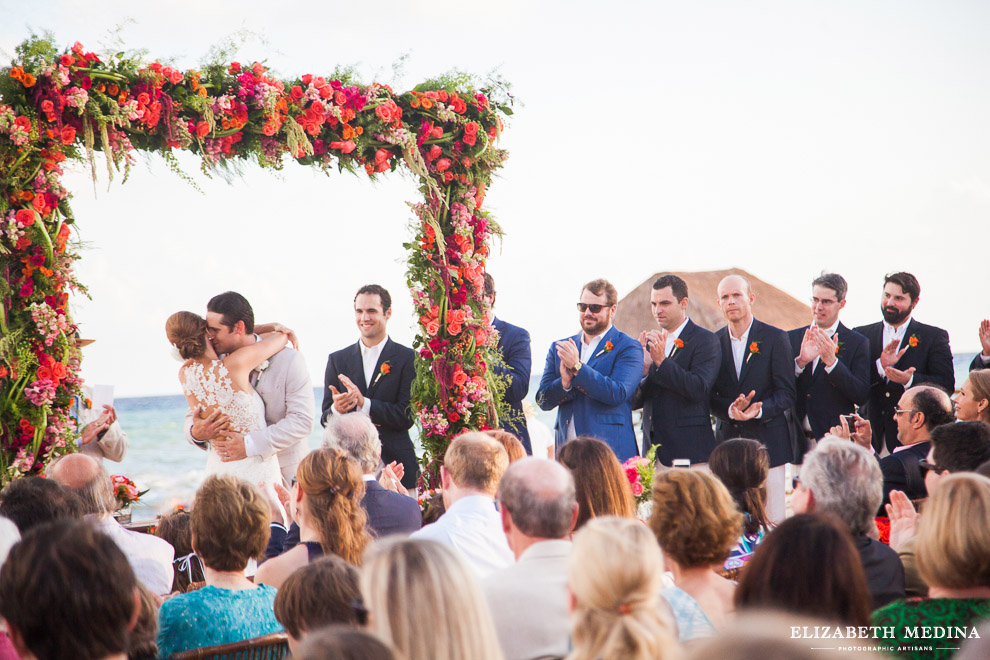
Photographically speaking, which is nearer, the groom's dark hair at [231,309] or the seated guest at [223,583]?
the seated guest at [223,583]

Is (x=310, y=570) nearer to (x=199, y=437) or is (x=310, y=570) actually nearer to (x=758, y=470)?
(x=758, y=470)

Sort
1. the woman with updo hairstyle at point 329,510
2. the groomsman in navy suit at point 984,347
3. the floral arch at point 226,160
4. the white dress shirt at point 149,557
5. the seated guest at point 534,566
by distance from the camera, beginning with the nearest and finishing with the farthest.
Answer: the seated guest at point 534,566
the woman with updo hairstyle at point 329,510
the white dress shirt at point 149,557
the floral arch at point 226,160
the groomsman in navy suit at point 984,347

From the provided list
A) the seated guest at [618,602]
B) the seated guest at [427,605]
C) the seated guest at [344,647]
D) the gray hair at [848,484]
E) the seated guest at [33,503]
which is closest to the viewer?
the seated guest at [344,647]

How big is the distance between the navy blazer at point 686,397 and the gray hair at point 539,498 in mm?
3417

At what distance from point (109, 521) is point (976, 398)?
4544 millimetres

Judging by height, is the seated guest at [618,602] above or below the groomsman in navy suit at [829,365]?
below

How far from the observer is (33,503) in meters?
3.32

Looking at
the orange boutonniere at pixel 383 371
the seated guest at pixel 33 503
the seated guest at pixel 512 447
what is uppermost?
the orange boutonniere at pixel 383 371

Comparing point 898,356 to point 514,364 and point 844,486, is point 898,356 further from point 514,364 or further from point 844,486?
point 844,486

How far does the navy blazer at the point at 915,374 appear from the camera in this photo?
6.49 m

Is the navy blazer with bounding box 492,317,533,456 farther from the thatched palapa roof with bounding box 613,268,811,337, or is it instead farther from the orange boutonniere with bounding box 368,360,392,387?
the thatched palapa roof with bounding box 613,268,811,337

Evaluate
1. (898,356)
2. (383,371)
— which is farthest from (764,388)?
(383,371)

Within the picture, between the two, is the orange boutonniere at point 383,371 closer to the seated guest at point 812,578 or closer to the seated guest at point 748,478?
the seated guest at point 748,478

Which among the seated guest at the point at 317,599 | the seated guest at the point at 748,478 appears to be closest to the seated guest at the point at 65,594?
A: the seated guest at the point at 317,599
